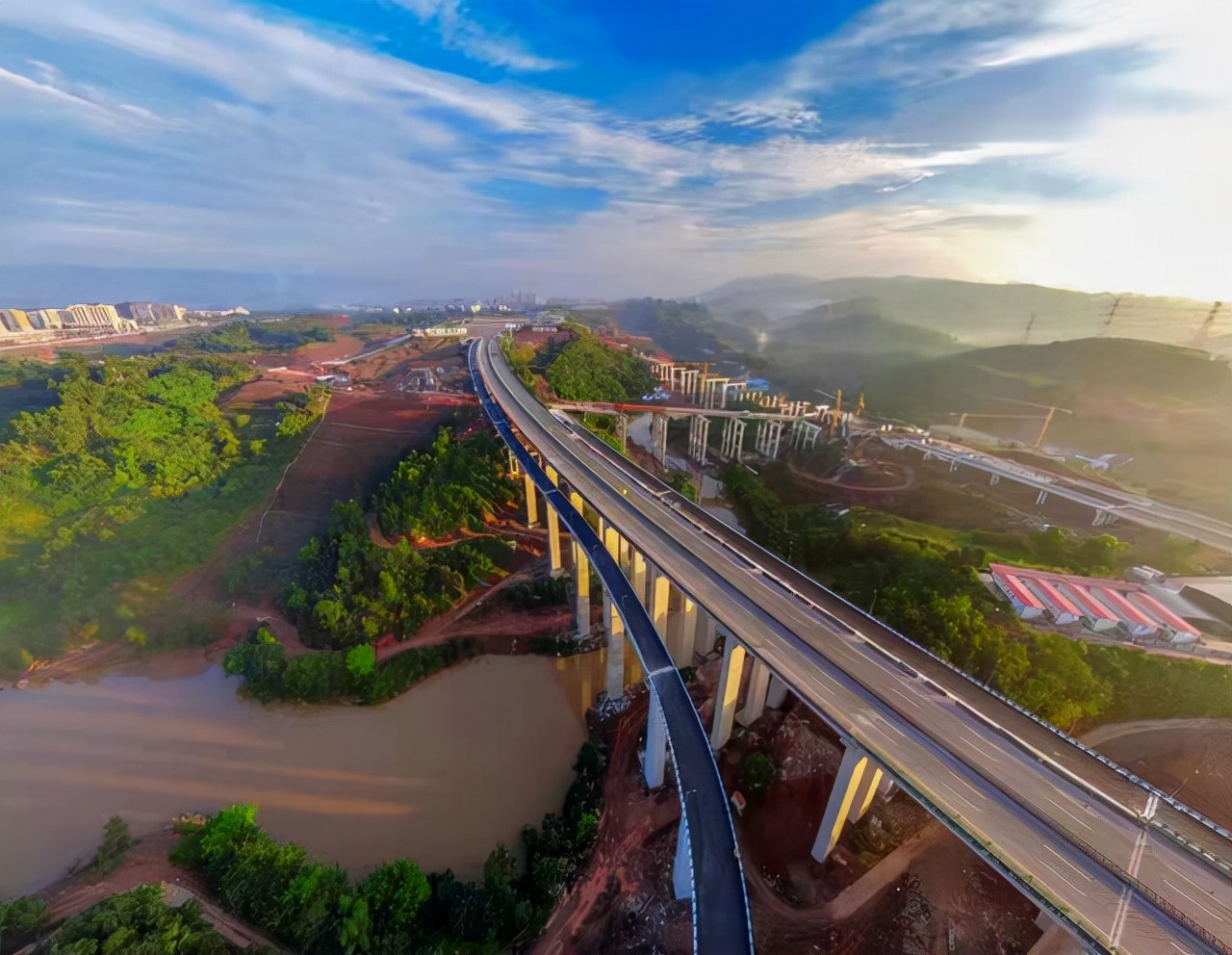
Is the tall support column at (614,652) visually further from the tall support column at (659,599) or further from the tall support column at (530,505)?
the tall support column at (530,505)

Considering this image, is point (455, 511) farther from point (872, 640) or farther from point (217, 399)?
point (217, 399)

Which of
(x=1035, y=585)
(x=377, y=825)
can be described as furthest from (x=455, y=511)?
(x=1035, y=585)

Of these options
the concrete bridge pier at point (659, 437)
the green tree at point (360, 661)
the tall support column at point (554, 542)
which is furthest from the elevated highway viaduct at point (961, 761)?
the concrete bridge pier at point (659, 437)

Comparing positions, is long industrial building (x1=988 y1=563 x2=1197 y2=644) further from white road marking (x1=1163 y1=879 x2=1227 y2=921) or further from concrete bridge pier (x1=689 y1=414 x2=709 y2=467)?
concrete bridge pier (x1=689 y1=414 x2=709 y2=467)

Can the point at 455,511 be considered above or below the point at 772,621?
below

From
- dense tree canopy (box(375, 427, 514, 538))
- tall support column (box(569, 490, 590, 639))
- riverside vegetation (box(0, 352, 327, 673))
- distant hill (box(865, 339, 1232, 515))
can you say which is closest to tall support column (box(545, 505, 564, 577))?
tall support column (box(569, 490, 590, 639))

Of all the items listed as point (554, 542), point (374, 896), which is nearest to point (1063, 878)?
point (374, 896)

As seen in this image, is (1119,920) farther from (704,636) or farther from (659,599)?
(704,636)
